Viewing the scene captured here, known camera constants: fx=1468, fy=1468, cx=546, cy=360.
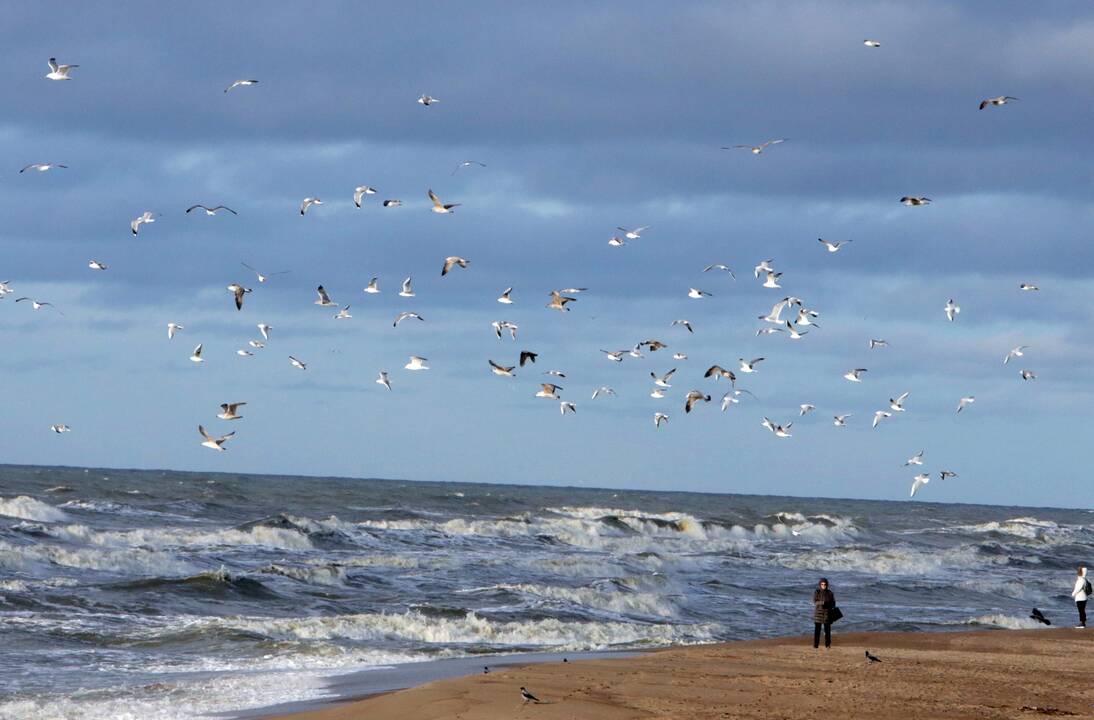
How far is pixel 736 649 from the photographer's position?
22000 millimetres

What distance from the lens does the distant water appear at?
19.9 meters

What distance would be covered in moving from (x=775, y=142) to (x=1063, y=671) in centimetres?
1351

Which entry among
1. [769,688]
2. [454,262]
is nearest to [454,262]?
[454,262]

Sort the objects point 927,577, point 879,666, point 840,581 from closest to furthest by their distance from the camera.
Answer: point 879,666
point 840,581
point 927,577

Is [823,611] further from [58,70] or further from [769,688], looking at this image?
[58,70]

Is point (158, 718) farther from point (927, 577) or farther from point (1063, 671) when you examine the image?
point (927, 577)

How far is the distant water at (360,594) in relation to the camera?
65.3 ft

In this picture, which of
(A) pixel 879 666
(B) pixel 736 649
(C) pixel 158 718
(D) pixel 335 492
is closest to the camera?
(C) pixel 158 718

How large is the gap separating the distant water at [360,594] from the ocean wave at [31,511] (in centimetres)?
13

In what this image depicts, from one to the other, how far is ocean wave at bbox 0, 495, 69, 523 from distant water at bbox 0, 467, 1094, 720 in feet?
0.44

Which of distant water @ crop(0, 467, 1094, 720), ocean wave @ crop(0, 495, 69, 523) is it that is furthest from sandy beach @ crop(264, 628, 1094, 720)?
ocean wave @ crop(0, 495, 69, 523)

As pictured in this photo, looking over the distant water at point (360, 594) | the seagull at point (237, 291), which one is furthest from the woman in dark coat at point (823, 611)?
the seagull at point (237, 291)

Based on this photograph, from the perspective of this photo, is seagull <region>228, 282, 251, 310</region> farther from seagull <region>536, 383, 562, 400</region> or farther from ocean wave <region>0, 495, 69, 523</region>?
ocean wave <region>0, 495, 69, 523</region>

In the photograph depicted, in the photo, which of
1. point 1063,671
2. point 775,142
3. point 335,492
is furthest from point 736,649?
point 335,492
